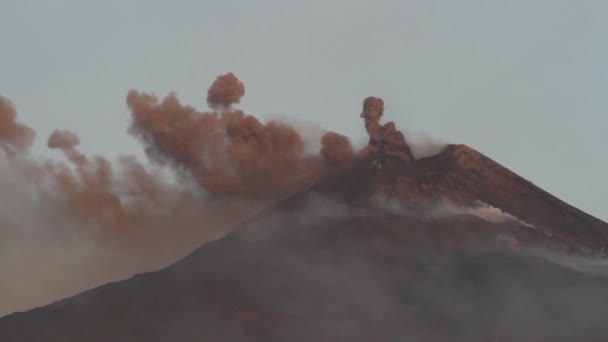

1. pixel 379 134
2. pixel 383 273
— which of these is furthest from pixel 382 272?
pixel 379 134

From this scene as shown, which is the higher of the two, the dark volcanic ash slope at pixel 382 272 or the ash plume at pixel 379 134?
the ash plume at pixel 379 134

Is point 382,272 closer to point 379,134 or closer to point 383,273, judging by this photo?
point 383,273

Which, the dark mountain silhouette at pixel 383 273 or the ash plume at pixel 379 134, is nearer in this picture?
the dark mountain silhouette at pixel 383 273

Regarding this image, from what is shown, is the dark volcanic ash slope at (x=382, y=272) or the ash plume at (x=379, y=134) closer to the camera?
the dark volcanic ash slope at (x=382, y=272)

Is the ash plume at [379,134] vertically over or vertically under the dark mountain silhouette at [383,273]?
over
